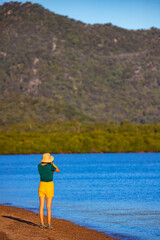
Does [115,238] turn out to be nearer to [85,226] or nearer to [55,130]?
[85,226]

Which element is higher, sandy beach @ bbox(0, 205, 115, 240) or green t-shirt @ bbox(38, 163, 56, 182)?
green t-shirt @ bbox(38, 163, 56, 182)

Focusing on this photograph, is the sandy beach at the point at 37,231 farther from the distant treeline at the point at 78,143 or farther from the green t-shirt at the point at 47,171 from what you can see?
the distant treeline at the point at 78,143

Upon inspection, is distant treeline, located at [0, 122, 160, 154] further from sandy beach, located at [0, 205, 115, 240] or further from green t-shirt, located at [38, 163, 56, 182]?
green t-shirt, located at [38, 163, 56, 182]

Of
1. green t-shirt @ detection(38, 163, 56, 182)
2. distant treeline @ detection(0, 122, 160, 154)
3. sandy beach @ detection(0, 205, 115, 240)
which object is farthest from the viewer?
distant treeline @ detection(0, 122, 160, 154)

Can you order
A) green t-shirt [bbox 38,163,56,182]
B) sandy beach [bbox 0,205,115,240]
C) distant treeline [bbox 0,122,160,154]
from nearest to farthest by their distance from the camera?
sandy beach [bbox 0,205,115,240] < green t-shirt [bbox 38,163,56,182] < distant treeline [bbox 0,122,160,154]

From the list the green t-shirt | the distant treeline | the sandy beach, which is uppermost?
the distant treeline

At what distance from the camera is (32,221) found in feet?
70.4

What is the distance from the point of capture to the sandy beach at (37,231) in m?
17.0

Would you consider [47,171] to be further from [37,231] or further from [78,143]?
[78,143]

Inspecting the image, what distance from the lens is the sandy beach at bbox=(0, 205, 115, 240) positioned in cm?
1697

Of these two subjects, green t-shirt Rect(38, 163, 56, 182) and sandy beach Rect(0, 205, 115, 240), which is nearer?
sandy beach Rect(0, 205, 115, 240)

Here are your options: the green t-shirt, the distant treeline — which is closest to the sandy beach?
the green t-shirt

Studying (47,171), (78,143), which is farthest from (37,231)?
(78,143)

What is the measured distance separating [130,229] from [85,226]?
2120 mm
